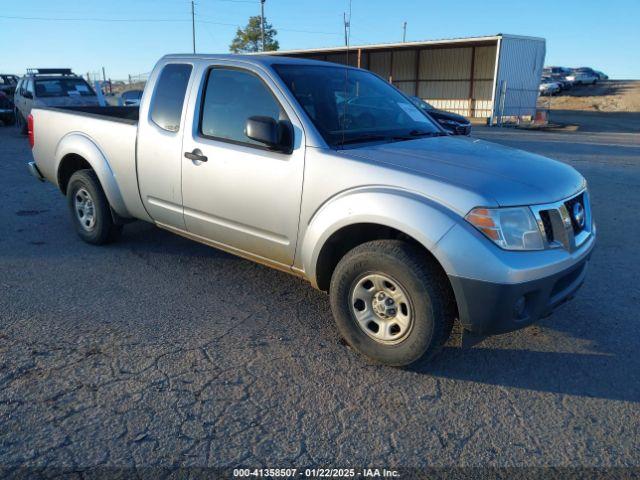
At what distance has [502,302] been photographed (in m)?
2.87

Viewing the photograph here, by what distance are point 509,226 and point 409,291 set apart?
0.65m

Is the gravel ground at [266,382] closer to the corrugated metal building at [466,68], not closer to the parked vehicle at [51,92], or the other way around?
the parked vehicle at [51,92]

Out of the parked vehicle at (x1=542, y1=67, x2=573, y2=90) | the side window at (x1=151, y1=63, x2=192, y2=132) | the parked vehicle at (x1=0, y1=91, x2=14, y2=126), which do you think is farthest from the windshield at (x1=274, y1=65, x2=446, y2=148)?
the parked vehicle at (x1=542, y1=67, x2=573, y2=90)

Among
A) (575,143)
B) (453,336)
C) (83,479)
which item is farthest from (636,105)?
(83,479)

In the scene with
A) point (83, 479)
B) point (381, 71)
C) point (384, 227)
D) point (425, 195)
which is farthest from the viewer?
point (381, 71)

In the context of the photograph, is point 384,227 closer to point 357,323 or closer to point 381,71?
point 357,323

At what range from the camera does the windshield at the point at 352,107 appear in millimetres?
3791

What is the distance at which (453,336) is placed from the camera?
378cm

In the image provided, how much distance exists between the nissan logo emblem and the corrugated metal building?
70.1 feet

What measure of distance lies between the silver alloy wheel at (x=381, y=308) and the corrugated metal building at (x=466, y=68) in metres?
21.7

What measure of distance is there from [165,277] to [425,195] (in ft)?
8.84

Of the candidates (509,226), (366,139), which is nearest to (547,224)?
(509,226)

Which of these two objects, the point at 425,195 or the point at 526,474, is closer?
the point at 526,474

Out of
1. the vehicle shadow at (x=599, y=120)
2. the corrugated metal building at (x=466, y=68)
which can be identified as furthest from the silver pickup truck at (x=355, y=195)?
the vehicle shadow at (x=599, y=120)
